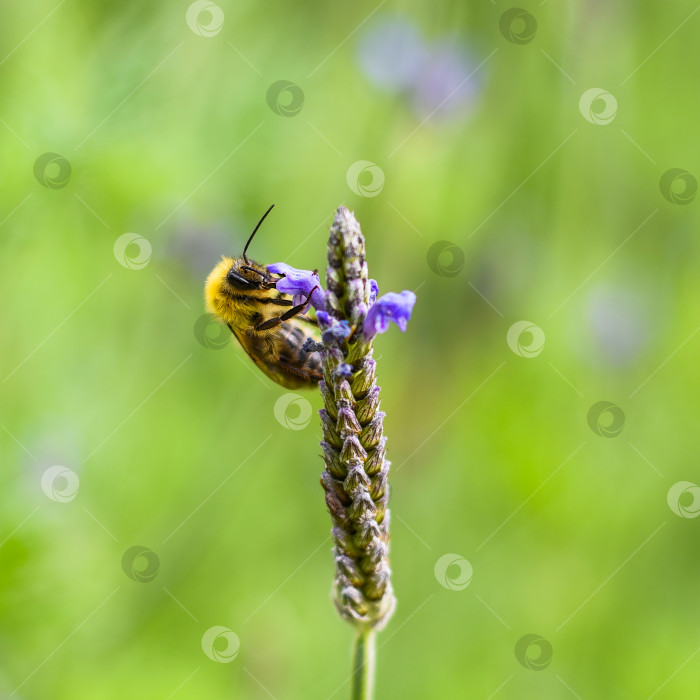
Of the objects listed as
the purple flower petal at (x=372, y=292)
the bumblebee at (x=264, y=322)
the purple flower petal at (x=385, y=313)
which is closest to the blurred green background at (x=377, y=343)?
the bumblebee at (x=264, y=322)

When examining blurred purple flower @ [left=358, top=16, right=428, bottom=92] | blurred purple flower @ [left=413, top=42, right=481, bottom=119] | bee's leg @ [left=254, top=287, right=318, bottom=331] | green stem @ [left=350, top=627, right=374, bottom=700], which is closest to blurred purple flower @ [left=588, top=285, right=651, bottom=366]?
blurred purple flower @ [left=413, top=42, right=481, bottom=119]

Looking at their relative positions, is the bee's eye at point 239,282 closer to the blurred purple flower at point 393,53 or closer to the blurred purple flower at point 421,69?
the blurred purple flower at point 421,69

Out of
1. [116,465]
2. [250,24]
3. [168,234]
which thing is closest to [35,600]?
[116,465]

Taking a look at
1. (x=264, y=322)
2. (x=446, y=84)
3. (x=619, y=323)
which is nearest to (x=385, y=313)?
(x=264, y=322)

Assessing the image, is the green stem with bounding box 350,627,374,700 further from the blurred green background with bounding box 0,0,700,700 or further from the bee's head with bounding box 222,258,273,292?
the blurred green background with bounding box 0,0,700,700

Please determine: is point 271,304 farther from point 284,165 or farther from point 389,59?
point 389,59

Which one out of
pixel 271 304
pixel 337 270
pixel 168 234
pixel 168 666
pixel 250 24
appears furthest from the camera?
pixel 250 24

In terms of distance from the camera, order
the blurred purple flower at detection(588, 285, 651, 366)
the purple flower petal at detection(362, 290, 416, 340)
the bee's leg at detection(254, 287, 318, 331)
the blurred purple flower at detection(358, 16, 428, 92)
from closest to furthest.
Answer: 1. the purple flower petal at detection(362, 290, 416, 340)
2. the bee's leg at detection(254, 287, 318, 331)
3. the blurred purple flower at detection(588, 285, 651, 366)
4. the blurred purple flower at detection(358, 16, 428, 92)
